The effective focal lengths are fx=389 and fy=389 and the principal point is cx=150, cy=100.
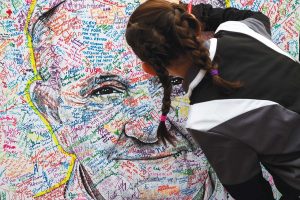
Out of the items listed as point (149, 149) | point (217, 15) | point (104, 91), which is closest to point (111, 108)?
Answer: point (104, 91)

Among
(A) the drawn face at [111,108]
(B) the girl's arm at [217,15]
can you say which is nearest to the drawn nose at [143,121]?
(A) the drawn face at [111,108]

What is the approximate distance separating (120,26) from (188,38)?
501 mm

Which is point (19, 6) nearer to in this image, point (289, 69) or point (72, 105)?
point (72, 105)

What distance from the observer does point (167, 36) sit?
0.99m

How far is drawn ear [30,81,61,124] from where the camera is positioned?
1.44 meters

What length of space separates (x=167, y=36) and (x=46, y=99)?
65cm

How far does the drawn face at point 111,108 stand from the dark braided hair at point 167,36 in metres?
0.42

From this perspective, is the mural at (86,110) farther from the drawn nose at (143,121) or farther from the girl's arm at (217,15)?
the girl's arm at (217,15)

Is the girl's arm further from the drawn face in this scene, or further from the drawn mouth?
the drawn mouth

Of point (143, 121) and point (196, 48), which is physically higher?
point (196, 48)

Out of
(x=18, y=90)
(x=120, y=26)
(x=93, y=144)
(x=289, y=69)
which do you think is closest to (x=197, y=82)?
(x=289, y=69)

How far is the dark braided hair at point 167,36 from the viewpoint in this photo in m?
0.98

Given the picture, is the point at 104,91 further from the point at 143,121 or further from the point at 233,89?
the point at 233,89

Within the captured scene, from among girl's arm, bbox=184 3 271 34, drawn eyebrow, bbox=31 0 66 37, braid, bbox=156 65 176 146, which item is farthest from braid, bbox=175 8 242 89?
drawn eyebrow, bbox=31 0 66 37
